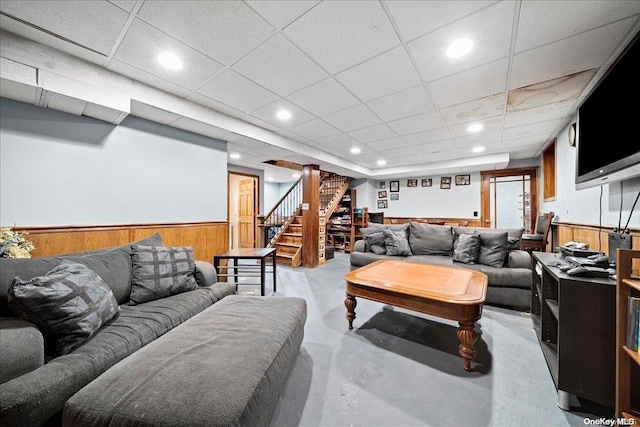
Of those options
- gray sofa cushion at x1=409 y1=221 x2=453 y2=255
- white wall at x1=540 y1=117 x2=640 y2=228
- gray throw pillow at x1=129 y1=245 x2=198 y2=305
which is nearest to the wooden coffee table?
white wall at x1=540 y1=117 x2=640 y2=228

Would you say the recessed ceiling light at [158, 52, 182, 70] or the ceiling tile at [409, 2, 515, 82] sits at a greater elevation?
the recessed ceiling light at [158, 52, 182, 70]

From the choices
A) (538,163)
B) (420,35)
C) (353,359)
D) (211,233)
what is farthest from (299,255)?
(538,163)

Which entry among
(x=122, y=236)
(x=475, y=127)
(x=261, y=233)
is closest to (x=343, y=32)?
(x=475, y=127)

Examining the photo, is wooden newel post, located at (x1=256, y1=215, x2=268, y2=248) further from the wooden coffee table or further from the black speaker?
the black speaker

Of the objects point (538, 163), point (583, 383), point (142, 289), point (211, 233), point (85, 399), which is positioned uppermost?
point (538, 163)

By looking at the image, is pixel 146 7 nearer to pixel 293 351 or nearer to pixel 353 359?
pixel 293 351

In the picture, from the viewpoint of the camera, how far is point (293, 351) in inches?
63.1

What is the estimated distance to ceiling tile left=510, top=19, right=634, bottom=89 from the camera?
67.3 inches

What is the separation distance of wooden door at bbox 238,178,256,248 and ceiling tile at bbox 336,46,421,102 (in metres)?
4.86

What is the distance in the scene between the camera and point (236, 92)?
8.54 ft

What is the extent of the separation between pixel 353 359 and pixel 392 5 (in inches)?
98.1

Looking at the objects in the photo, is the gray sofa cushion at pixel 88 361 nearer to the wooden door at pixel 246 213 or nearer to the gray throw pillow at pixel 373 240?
the gray throw pillow at pixel 373 240

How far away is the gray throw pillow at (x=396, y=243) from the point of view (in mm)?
3900

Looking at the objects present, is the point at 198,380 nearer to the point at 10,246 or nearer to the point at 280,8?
the point at 10,246
